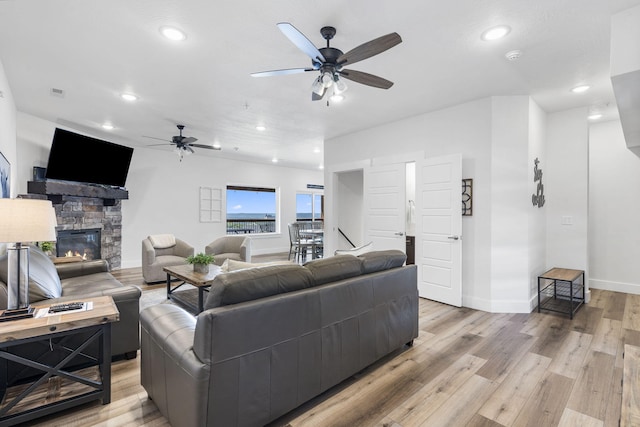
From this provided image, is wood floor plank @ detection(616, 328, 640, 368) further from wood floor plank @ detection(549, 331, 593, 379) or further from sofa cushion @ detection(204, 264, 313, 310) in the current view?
sofa cushion @ detection(204, 264, 313, 310)

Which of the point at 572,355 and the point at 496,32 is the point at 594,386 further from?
the point at 496,32

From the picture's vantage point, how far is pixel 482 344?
294 centimetres

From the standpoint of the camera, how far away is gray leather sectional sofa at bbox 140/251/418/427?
1509 mm

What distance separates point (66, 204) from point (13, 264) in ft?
14.3

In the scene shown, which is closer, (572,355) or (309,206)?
(572,355)

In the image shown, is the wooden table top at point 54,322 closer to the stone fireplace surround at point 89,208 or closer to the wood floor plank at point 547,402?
the wood floor plank at point 547,402

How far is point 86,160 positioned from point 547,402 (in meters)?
6.46

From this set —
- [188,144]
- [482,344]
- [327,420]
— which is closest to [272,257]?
[188,144]

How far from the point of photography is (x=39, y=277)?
2.40 m

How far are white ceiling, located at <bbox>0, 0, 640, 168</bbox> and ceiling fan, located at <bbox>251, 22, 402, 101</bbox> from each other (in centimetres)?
24

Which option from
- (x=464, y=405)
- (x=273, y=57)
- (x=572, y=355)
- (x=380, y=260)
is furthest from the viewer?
(x=273, y=57)

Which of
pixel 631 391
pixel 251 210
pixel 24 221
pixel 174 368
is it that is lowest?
pixel 631 391

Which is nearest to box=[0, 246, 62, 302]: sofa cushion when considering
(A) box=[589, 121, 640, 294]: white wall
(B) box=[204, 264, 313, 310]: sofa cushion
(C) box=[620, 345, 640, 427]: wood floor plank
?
(B) box=[204, 264, 313, 310]: sofa cushion

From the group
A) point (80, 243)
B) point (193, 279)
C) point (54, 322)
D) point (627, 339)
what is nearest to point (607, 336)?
point (627, 339)
